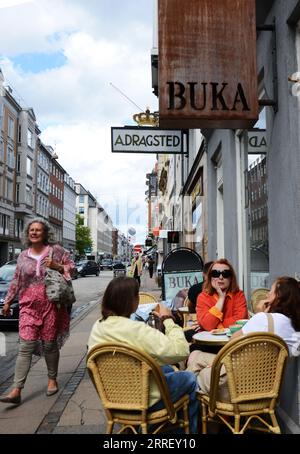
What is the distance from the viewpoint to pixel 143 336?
289 cm

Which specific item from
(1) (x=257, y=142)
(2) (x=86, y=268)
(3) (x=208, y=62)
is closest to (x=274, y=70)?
(3) (x=208, y=62)

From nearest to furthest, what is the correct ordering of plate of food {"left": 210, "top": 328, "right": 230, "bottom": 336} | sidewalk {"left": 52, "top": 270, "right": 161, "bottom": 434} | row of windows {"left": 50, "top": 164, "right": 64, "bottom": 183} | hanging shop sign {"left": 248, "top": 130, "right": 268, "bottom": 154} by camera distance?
plate of food {"left": 210, "top": 328, "right": 230, "bottom": 336}, sidewalk {"left": 52, "top": 270, "right": 161, "bottom": 434}, hanging shop sign {"left": 248, "top": 130, "right": 268, "bottom": 154}, row of windows {"left": 50, "top": 164, "right": 64, "bottom": 183}

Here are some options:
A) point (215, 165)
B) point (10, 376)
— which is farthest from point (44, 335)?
point (215, 165)

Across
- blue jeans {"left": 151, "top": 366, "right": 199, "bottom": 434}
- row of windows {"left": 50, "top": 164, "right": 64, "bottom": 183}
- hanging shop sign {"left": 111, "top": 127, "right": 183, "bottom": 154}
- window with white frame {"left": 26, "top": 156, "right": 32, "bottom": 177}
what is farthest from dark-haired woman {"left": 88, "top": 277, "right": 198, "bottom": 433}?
row of windows {"left": 50, "top": 164, "right": 64, "bottom": 183}

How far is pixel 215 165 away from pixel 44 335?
255 inches

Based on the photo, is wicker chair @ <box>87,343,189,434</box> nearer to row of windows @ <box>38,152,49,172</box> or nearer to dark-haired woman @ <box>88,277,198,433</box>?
dark-haired woman @ <box>88,277,198,433</box>

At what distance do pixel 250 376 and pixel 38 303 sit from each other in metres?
2.67

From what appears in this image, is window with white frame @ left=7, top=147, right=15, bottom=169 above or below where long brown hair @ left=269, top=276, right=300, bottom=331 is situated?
above

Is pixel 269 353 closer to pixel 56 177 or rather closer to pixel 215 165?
pixel 215 165

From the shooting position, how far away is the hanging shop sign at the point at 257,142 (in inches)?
209

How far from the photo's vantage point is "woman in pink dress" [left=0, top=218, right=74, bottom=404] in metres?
4.82

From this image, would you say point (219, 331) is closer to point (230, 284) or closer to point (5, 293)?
point (230, 284)

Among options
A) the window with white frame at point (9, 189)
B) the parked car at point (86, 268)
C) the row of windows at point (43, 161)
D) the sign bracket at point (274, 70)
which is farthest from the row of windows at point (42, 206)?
the sign bracket at point (274, 70)

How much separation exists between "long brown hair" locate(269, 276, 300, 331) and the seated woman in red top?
1.15 metres
